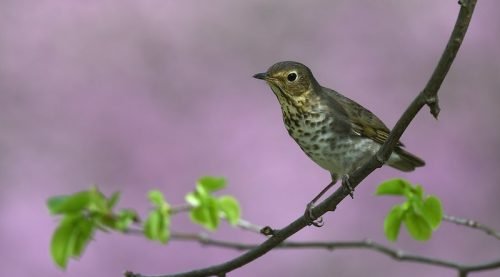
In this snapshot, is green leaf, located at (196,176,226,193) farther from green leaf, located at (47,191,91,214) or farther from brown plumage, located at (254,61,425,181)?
brown plumage, located at (254,61,425,181)

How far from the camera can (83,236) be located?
2.70 m

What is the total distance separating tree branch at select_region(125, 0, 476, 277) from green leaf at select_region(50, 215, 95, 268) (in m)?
0.24

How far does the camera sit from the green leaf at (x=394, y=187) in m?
2.69

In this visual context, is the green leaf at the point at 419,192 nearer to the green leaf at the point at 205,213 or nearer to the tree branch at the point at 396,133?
the tree branch at the point at 396,133

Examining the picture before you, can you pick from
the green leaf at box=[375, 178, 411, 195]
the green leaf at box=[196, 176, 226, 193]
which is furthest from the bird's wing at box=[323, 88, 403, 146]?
the green leaf at box=[196, 176, 226, 193]

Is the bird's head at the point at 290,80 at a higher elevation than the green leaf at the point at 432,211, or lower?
higher

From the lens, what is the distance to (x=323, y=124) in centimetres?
339

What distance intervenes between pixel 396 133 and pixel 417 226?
0.76 metres

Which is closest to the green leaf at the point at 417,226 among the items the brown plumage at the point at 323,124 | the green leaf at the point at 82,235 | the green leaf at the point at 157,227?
the brown plumage at the point at 323,124

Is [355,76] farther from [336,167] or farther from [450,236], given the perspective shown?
[336,167]

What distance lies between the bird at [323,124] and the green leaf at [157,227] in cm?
81

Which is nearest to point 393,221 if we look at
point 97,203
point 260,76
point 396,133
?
point 396,133

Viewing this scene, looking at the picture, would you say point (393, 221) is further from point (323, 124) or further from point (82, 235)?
point (82, 235)

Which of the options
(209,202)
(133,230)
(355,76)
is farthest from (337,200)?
(355,76)
